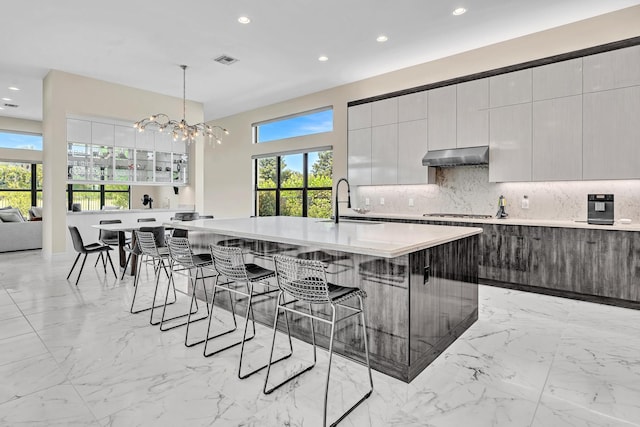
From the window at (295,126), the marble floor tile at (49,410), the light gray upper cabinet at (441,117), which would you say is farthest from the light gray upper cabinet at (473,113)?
the marble floor tile at (49,410)

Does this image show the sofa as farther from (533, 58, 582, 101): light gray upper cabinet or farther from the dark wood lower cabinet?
(533, 58, 582, 101): light gray upper cabinet

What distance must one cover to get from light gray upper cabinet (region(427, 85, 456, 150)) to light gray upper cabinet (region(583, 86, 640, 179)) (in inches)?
60.2

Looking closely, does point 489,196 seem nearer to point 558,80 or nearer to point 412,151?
point 412,151

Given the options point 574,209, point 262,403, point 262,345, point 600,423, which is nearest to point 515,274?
point 574,209

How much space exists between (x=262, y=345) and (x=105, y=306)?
80.2 inches

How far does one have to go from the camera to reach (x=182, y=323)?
130 inches

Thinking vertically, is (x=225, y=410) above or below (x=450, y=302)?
below

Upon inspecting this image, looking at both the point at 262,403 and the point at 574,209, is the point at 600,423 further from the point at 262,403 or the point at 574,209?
the point at 574,209

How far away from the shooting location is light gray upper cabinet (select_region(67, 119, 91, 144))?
21.5 feet

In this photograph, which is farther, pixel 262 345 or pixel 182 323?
pixel 182 323

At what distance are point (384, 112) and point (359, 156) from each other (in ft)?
2.72

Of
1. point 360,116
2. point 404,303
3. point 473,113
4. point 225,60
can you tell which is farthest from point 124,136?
point 404,303

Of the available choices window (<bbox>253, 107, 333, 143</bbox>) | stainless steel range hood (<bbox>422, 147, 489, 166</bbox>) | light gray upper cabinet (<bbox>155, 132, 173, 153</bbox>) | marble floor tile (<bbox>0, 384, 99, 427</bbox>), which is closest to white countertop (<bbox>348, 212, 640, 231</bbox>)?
stainless steel range hood (<bbox>422, 147, 489, 166</bbox>)

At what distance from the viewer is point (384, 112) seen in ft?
19.0
